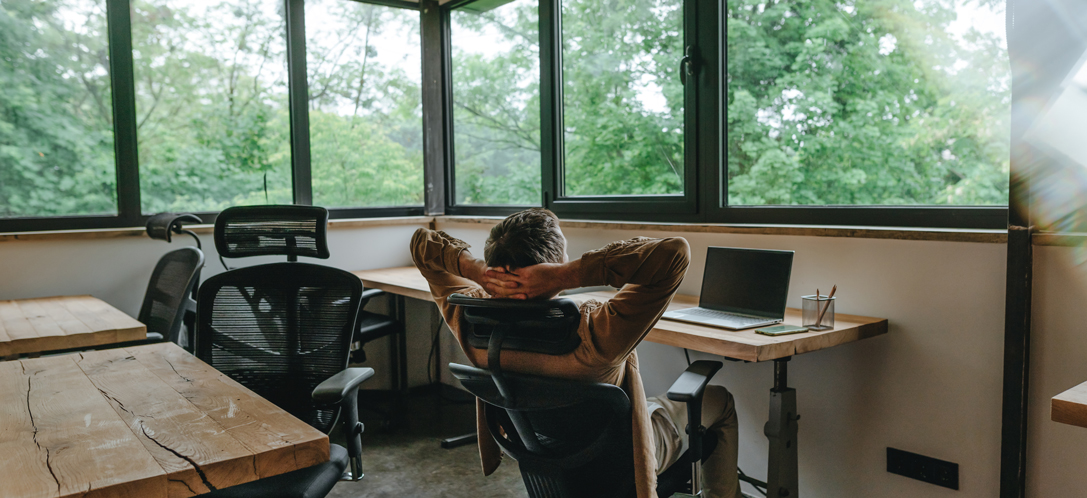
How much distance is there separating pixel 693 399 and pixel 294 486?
0.96 metres

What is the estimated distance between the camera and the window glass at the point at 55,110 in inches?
130

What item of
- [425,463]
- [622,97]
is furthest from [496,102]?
[425,463]

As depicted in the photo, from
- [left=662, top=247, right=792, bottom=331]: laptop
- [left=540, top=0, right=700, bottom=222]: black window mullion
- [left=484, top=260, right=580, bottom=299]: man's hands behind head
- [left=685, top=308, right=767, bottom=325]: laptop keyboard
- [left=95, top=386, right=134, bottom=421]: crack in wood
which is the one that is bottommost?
[left=685, top=308, right=767, bottom=325]: laptop keyboard

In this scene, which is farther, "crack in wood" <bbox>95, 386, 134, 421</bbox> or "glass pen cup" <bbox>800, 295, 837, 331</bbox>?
"glass pen cup" <bbox>800, 295, 837, 331</bbox>

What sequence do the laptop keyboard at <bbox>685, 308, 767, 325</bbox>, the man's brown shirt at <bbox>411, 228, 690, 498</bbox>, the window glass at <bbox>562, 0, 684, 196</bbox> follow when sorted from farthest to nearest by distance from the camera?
the window glass at <bbox>562, 0, 684, 196</bbox>, the laptop keyboard at <bbox>685, 308, 767, 325</bbox>, the man's brown shirt at <bbox>411, 228, 690, 498</bbox>

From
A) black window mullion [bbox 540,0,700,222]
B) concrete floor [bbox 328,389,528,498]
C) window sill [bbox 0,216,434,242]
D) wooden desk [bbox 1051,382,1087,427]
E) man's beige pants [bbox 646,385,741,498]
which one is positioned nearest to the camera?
wooden desk [bbox 1051,382,1087,427]

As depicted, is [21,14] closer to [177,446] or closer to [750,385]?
[177,446]

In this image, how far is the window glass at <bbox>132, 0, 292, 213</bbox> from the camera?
364 cm

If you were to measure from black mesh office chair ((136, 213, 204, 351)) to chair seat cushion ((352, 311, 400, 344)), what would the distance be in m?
0.72

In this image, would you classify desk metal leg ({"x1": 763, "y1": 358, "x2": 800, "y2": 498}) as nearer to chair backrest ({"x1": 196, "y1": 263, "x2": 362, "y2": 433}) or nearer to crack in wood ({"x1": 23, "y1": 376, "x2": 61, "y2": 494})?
chair backrest ({"x1": 196, "y1": 263, "x2": 362, "y2": 433})

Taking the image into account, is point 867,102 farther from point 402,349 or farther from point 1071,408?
point 402,349

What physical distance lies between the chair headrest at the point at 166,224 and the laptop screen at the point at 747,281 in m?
2.45

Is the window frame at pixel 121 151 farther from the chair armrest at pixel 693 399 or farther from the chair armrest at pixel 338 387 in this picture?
the chair armrest at pixel 693 399

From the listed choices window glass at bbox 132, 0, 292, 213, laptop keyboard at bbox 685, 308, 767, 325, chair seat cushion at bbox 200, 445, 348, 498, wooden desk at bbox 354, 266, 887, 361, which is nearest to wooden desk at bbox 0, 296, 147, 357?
→ window glass at bbox 132, 0, 292, 213
